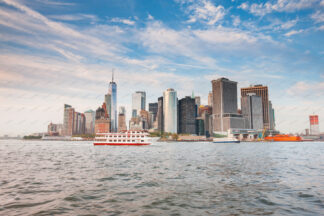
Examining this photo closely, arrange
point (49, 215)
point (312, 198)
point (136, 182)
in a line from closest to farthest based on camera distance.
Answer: point (49, 215) < point (312, 198) < point (136, 182)

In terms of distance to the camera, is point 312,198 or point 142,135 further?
point 142,135

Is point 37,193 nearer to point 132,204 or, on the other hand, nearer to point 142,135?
point 132,204

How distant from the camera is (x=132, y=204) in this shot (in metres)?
20.3

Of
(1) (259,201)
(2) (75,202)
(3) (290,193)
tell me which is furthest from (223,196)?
(2) (75,202)

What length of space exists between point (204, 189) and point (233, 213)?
8441 millimetres

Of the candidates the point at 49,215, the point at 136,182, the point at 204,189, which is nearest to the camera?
the point at 49,215

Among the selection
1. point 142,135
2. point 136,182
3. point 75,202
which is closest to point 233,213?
point 75,202

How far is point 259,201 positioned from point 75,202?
16.4 m

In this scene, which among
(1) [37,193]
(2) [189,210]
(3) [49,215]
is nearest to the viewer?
(3) [49,215]

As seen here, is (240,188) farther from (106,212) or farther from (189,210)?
(106,212)

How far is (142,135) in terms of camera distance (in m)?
166

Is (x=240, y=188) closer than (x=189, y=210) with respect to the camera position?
No

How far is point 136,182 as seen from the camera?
30.4 meters

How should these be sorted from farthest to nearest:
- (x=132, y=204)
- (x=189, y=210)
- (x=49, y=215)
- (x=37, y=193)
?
1. (x=37, y=193)
2. (x=132, y=204)
3. (x=189, y=210)
4. (x=49, y=215)
